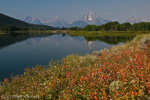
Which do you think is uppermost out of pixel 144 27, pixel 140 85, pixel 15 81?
pixel 144 27

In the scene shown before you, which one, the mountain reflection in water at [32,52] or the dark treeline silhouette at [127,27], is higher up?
the dark treeline silhouette at [127,27]

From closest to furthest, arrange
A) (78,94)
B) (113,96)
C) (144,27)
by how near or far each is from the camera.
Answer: (113,96)
(78,94)
(144,27)

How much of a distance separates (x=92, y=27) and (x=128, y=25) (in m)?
50.0

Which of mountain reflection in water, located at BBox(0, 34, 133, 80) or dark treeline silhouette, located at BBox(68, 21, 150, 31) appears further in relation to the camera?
dark treeline silhouette, located at BBox(68, 21, 150, 31)

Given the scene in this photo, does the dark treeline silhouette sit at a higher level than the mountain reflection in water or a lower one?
higher

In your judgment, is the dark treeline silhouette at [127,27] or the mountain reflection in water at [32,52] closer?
the mountain reflection in water at [32,52]

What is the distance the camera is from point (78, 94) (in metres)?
5.94

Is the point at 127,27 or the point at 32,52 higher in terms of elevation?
the point at 127,27

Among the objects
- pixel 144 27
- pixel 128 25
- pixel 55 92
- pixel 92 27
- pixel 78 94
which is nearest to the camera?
pixel 78 94

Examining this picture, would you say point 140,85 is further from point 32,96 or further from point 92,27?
point 92,27

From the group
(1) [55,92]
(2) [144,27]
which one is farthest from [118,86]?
(2) [144,27]

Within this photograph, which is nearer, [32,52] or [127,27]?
[32,52]

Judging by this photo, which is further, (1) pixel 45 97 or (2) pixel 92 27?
(2) pixel 92 27

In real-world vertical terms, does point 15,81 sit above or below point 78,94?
below
